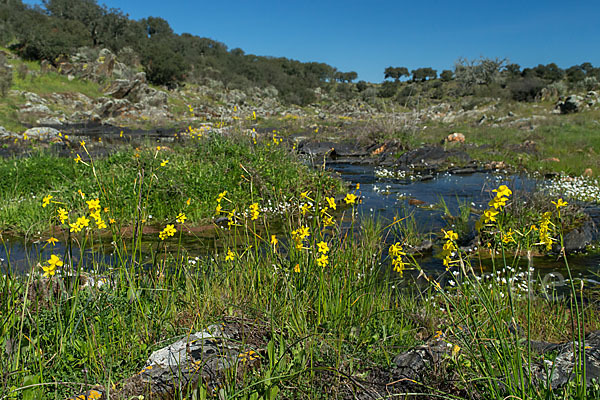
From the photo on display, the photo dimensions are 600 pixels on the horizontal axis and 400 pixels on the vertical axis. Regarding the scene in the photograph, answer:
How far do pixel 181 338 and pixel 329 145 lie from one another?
1507cm

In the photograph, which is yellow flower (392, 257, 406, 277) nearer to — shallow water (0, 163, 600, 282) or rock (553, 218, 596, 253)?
shallow water (0, 163, 600, 282)

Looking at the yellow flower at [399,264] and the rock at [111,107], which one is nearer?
the yellow flower at [399,264]

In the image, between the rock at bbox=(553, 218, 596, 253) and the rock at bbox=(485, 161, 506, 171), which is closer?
the rock at bbox=(553, 218, 596, 253)

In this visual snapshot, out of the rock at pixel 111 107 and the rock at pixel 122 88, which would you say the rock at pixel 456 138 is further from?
the rock at pixel 122 88

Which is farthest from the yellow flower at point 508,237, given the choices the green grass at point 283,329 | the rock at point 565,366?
the rock at point 565,366

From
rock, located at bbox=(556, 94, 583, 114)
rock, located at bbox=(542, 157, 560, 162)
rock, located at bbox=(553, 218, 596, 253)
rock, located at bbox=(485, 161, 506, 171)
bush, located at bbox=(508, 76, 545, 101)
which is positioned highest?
bush, located at bbox=(508, 76, 545, 101)

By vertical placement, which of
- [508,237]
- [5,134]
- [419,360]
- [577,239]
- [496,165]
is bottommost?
[577,239]

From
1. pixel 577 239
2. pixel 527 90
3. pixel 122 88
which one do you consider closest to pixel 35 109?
pixel 122 88

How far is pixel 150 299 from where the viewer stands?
2.79 metres

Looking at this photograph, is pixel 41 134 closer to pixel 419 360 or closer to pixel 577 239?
pixel 577 239

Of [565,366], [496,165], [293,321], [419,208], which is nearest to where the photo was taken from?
[565,366]

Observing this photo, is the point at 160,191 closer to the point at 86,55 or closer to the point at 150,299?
the point at 150,299

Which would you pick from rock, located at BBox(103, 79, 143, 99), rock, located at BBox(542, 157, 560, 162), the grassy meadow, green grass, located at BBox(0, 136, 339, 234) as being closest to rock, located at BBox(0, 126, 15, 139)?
green grass, located at BBox(0, 136, 339, 234)

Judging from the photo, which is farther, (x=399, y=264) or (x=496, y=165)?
(x=496, y=165)
